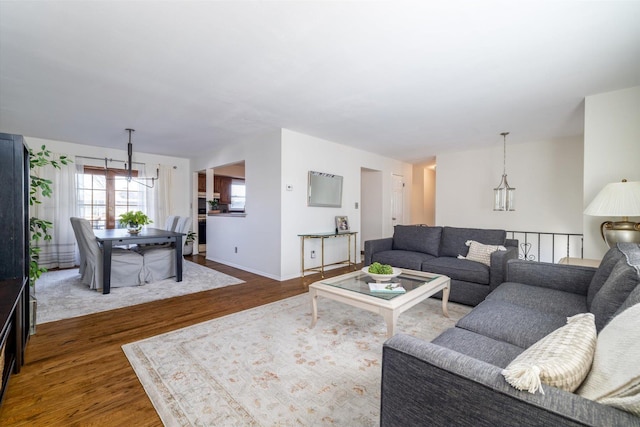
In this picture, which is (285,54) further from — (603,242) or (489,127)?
(603,242)

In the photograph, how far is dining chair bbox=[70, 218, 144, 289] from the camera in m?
3.65

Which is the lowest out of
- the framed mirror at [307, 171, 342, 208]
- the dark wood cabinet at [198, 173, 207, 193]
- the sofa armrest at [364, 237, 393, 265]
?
the sofa armrest at [364, 237, 393, 265]

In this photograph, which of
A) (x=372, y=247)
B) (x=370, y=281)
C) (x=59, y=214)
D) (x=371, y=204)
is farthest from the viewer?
(x=371, y=204)

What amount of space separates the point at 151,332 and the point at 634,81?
5.02m

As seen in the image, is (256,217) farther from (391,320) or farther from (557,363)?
(557,363)

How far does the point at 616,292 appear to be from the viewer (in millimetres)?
1349

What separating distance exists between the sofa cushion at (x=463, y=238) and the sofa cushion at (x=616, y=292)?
2262 millimetres

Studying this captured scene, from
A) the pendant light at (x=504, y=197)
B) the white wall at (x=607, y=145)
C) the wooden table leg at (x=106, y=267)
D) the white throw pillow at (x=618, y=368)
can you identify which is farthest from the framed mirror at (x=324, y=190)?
the white throw pillow at (x=618, y=368)

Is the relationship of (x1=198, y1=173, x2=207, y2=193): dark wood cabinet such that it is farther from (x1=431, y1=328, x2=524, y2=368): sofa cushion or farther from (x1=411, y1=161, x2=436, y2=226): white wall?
(x1=431, y1=328, x2=524, y2=368): sofa cushion

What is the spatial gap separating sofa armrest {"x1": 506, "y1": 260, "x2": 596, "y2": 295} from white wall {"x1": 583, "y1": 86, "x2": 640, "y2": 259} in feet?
3.70

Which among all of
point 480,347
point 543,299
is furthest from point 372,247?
point 480,347

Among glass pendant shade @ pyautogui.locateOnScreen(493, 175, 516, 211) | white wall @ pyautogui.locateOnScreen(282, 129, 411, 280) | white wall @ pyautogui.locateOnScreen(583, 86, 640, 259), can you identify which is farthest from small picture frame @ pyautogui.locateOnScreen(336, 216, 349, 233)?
white wall @ pyautogui.locateOnScreen(583, 86, 640, 259)

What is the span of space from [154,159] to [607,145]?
735 centimetres

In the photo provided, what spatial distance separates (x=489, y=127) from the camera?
4137mm
